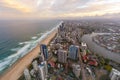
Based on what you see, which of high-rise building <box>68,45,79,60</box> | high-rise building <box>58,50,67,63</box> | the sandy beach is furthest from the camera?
high-rise building <box>68,45,79,60</box>

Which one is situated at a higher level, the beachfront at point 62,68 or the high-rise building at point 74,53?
the high-rise building at point 74,53

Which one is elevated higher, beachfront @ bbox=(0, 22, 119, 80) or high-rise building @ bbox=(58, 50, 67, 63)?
high-rise building @ bbox=(58, 50, 67, 63)

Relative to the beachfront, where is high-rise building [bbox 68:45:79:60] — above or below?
above

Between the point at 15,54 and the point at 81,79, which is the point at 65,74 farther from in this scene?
the point at 15,54

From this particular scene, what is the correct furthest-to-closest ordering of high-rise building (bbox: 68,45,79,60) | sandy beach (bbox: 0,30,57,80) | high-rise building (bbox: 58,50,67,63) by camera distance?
high-rise building (bbox: 68,45,79,60) → high-rise building (bbox: 58,50,67,63) → sandy beach (bbox: 0,30,57,80)

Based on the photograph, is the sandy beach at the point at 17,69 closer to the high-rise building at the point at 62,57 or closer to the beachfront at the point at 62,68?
the beachfront at the point at 62,68

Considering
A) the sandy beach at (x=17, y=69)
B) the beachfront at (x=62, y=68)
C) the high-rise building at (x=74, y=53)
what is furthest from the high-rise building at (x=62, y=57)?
the sandy beach at (x=17, y=69)

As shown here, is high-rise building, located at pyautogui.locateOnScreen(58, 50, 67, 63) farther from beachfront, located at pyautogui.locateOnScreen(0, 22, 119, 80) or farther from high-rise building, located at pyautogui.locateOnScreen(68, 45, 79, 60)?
high-rise building, located at pyautogui.locateOnScreen(68, 45, 79, 60)

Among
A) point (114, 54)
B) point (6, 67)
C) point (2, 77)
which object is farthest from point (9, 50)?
point (114, 54)

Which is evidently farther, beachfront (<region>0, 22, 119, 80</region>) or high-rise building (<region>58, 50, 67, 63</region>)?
high-rise building (<region>58, 50, 67, 63</region>)

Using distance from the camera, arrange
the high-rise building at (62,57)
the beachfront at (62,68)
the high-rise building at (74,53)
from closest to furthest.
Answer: the beachfront at (62,68), the high-rise building at (62,57), the high-rise building at (74,53)

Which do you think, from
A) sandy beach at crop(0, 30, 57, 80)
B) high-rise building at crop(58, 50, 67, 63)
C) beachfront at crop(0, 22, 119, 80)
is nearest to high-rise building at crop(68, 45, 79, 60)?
beachfront at crop(0, 22, 119, 80)

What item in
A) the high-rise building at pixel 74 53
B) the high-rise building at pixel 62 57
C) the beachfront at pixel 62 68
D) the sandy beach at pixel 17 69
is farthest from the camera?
the high-rise building at pixel 74 53

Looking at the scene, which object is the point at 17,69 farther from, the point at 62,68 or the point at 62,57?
the point at 62,57
